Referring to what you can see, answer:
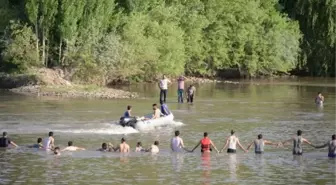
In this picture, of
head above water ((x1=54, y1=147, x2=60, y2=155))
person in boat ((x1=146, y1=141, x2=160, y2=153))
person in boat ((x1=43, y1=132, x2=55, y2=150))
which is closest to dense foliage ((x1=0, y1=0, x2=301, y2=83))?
person in boat ((x1=43, y1=132, x2=55, y2=150))

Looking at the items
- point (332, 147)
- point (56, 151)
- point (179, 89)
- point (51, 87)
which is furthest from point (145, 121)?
point (51, 87)

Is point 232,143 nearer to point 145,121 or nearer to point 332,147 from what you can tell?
point 332,147

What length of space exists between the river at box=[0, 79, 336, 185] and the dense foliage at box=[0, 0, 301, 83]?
6.92 m

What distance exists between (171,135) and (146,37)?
1342 inches

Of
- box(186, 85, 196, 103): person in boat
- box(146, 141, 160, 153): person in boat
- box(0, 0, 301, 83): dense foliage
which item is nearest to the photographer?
box(146, 141, 160, 153): person in boat

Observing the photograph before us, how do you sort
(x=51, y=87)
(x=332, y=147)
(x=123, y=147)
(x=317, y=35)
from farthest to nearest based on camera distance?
(x=317, y=35)
(x=51, y=87)
(x=123, y=147)
(x=332, y=147)

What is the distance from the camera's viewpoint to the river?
25.9m

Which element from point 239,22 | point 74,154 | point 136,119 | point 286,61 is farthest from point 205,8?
point 74,154

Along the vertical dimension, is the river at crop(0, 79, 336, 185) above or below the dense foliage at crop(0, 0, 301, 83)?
below

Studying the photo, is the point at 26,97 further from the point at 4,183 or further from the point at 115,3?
the point at 4,183

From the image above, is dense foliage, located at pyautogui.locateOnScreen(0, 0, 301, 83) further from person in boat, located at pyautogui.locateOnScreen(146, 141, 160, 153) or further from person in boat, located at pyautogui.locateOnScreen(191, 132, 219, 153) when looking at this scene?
person in boat, located at pyautogui.locateOnScreen(191, 132, 219, 153)

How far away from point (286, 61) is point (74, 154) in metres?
56.9

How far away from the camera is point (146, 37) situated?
69.4 m

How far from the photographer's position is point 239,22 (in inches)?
3250
